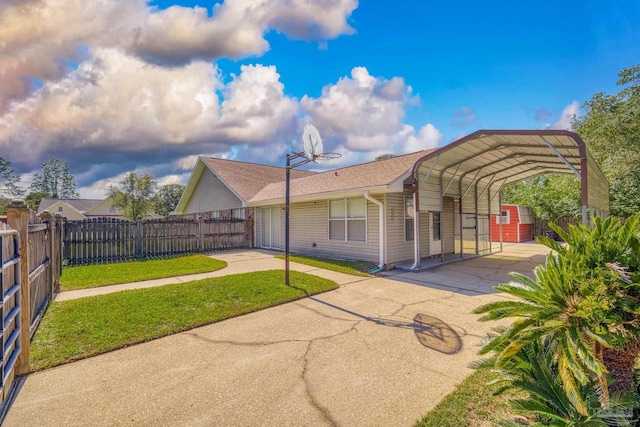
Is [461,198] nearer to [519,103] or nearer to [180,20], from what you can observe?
[519,103]

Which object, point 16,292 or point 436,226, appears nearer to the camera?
→ point 16,292

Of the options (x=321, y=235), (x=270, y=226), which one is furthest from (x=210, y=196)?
(x=321, y=235)

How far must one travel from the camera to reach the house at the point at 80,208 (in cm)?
4459

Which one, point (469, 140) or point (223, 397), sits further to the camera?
point (469, 140)

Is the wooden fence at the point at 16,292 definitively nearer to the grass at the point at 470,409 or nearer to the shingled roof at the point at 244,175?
the grass at the point at 470,409

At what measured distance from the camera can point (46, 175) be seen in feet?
182

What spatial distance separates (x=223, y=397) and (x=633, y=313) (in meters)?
3.27

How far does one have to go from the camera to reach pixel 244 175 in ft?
62.1

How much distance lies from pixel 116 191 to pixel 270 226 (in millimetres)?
18794

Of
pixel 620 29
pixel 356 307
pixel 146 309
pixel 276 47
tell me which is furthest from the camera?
pixel 620 29

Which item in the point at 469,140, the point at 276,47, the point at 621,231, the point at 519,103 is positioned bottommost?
the point at 621,231

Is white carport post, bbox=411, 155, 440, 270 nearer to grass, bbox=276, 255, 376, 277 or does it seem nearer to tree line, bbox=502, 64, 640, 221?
grass, bbox=276, 255, 376, 277

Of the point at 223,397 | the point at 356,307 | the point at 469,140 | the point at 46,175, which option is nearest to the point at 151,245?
the point at 356,307

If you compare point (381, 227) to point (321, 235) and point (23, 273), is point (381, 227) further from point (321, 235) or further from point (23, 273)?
point (23, 273)
